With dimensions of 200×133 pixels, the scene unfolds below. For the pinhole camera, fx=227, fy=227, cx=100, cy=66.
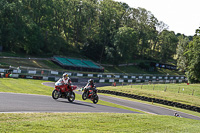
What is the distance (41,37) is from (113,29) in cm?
3010

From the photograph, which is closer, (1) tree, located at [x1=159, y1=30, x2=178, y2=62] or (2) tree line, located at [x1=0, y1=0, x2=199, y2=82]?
(2) tree line, located at [x1=0, y1=0, x2=199, y2=82]

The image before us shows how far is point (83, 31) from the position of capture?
83312 millimetres

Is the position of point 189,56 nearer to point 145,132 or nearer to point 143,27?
point 145,132

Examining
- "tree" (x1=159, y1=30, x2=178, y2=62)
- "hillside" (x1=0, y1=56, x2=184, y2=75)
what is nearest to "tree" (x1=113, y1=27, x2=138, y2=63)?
"hillside" (x1=0, y1=56, x2=184, y2=75)

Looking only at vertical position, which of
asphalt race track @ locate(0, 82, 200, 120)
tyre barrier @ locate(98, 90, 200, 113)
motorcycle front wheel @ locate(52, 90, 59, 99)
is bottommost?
tyre barrier @ locate(98, 90, 200, 113)

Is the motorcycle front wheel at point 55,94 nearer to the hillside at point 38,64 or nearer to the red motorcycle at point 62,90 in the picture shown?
the red motorcycle at point 62,90

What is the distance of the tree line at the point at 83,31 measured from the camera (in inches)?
2231

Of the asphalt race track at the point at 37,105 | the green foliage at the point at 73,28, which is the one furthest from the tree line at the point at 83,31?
the asphalt race track at the point at 37,105

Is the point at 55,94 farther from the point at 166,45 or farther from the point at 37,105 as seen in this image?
the point at 166,45

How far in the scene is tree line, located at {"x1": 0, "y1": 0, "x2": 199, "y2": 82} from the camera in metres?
56.7

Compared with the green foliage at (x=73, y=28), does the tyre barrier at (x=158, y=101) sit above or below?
below

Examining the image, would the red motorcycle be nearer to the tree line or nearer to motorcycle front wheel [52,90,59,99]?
motorcycle front wheel [52,90,59,99]

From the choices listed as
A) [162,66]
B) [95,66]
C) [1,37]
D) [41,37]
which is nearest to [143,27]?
[162,66]

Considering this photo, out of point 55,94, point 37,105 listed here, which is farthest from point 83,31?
point 37,105
